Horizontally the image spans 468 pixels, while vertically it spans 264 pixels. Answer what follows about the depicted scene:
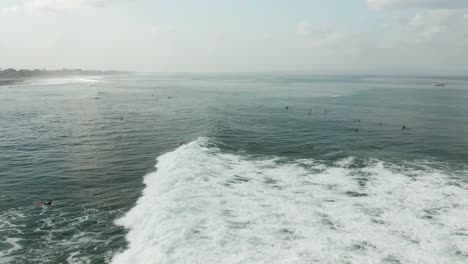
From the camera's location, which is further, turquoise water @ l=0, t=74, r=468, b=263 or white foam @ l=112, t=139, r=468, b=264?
turquoise water @ l=0, t=74, r=468, b=263

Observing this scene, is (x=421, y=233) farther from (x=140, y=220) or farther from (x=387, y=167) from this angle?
(x=140, y=220)

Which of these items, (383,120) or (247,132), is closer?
(247,132)

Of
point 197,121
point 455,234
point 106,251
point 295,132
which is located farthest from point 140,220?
point 197,121

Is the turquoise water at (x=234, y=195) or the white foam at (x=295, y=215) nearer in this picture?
the white foam at (x=295, y=215)
